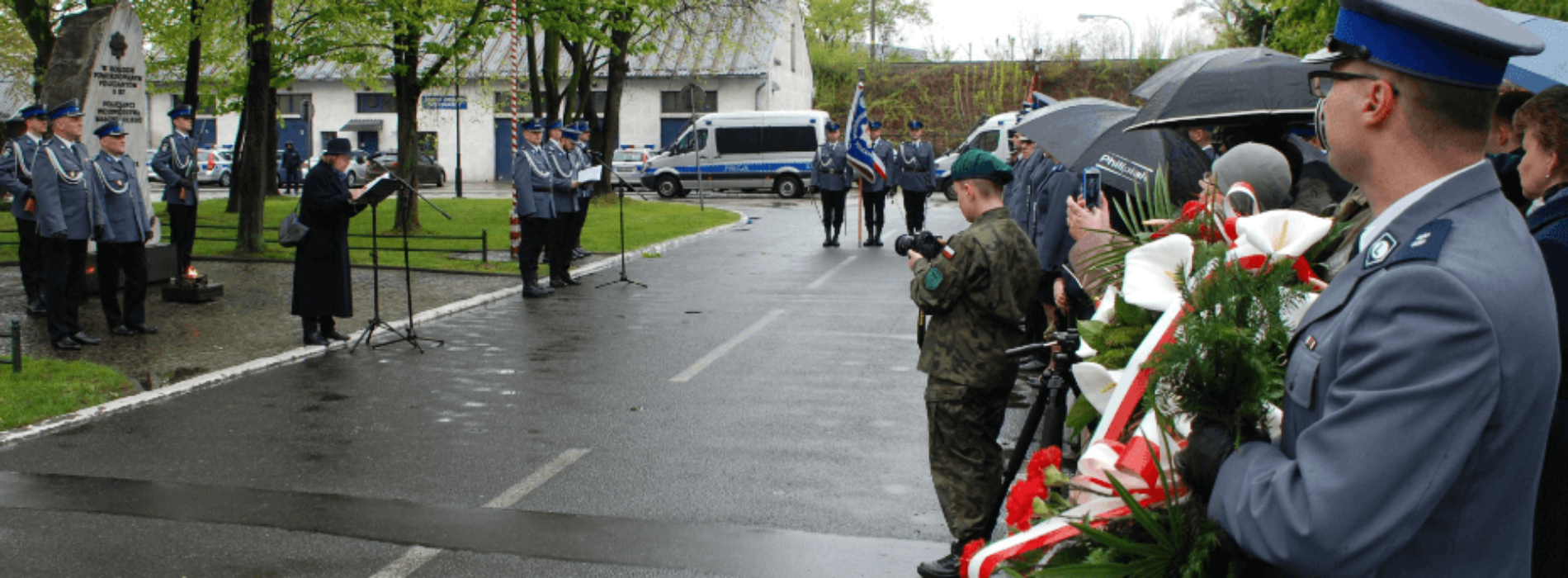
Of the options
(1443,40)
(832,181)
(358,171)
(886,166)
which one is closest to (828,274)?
(832,181)

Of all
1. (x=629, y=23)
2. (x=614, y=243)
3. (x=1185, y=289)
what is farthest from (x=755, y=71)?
(x=1185, y=289)

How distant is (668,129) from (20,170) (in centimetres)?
4106

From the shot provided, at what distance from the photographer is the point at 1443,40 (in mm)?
1627

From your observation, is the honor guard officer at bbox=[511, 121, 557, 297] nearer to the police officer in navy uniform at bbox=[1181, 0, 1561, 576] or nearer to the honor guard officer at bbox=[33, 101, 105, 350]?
the honor guard officer at bbox=[33, 101, 105, 350]

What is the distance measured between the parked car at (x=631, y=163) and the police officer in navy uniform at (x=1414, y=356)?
125ft

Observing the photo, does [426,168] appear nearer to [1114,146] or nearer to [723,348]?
[723,348]

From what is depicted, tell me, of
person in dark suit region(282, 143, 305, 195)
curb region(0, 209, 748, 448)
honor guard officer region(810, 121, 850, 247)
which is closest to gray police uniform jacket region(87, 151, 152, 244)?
curb region(0, 209, 748, 448)

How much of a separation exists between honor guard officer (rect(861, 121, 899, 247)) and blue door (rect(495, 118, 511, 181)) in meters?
34.2

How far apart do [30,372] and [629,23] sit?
644 inches

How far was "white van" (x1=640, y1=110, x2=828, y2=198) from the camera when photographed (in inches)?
1423

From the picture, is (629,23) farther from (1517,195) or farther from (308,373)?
(1517,195)

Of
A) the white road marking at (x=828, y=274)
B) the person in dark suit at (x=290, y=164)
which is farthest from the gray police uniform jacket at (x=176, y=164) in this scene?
the person in dark suit at (x=290, y=164)

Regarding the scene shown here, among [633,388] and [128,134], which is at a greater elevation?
[128,134]

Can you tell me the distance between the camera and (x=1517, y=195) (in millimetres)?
4012
